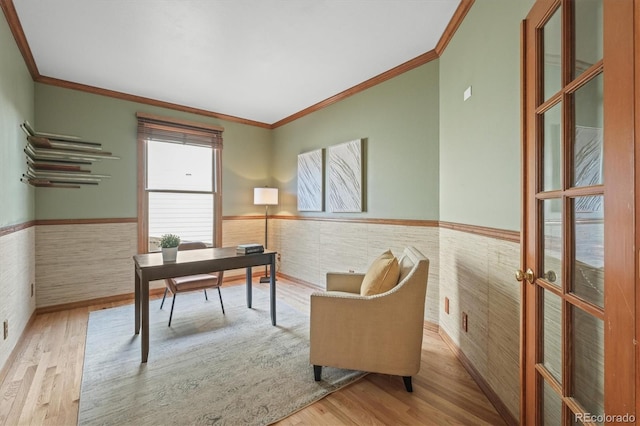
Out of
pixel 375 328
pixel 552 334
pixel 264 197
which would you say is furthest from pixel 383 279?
pixel 264 197

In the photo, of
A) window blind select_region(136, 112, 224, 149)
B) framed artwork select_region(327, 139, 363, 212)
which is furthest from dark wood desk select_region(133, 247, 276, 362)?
window blind select_region(136, 112, 224, 149)

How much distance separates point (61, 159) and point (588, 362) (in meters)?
4.68

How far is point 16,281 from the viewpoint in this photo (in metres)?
2.44

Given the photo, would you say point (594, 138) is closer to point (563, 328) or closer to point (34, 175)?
point (563, 328)

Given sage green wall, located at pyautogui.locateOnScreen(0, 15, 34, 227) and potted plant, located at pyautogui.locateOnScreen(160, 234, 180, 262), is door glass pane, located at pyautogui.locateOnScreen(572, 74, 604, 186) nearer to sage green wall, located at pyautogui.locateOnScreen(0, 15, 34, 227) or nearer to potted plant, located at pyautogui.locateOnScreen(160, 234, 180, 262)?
potted plant, located at pyautogui.locateOnScreen(160, 234, 180, 262)

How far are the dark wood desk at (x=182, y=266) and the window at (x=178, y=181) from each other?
1.47 meters

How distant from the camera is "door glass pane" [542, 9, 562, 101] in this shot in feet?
3.68

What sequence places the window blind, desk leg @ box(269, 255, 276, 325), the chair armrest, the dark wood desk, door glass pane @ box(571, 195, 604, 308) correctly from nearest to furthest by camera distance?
door glass pane @ box(571, 195, 604, 308)
the dark wood desk
the chair armrest
desk leg @ box(269, 255, 276, 325)
the window blind

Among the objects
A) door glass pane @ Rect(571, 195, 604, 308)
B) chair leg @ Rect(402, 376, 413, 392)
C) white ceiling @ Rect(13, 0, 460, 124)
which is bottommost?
chair leg @ Rect(402, 376, 413, 392)

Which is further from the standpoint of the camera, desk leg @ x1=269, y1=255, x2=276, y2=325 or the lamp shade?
the lamp shade

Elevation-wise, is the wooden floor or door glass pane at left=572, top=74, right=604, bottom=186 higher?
door glass pane at left=572, top=74, right=604, bottom=186

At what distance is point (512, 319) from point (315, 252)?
111 inches

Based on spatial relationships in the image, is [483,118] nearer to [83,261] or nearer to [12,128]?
[12,128]

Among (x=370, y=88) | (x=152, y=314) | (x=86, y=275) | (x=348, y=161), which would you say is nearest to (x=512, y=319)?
(x=348, y=161)
